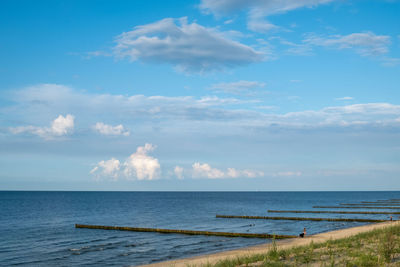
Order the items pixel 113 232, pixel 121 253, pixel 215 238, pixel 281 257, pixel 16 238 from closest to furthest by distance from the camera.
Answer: pixel 281 257 → pixel 121 253 → pixel 215 238 → pixel 16 238 → pixel 113 232

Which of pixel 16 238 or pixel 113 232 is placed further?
pixel 113 232

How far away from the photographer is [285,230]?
53.4 metres

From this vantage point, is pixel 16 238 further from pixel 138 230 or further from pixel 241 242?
pixel 241 242

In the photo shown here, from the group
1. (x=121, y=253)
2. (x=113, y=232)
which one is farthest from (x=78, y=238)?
(x=121, y=253)

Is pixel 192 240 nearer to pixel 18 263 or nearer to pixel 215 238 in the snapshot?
pixel 215 238

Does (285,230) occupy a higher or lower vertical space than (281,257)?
lower

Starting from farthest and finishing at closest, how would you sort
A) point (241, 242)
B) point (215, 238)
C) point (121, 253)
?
point (215, 238) < point (241, 242) < point (121, 253)

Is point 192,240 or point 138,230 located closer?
point 192,240

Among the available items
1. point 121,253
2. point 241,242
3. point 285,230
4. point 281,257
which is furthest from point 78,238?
point 281,257

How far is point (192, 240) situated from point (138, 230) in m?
12.5

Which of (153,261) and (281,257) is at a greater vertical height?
(281,257)

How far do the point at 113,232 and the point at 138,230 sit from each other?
12.1 ft

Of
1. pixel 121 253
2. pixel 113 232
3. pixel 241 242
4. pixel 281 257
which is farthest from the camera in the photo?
pixel 113 232

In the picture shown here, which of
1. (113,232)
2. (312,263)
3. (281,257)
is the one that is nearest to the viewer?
(312,263)
